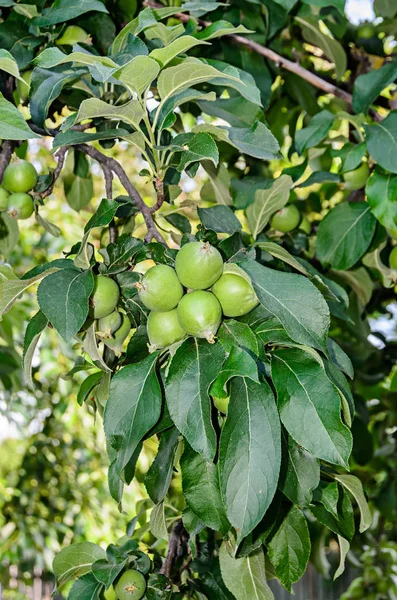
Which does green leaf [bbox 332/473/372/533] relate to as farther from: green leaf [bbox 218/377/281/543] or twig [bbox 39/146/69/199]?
twig [bbox 39/146/69/199]

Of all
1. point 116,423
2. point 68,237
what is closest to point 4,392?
point 68,237

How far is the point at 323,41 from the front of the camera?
1.28 meters

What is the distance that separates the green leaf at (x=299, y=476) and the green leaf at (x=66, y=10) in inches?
22.7

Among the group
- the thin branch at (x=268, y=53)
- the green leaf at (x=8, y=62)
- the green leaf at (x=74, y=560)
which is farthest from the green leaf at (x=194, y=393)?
the thin branch at (x=268, y=53)

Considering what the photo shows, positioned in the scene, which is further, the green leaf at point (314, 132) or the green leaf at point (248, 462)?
the green leaf at point (314, 132)

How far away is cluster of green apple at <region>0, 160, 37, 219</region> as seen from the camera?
2.84ft

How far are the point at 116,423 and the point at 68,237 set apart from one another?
2.17 meters

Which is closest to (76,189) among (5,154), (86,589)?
(5,154)

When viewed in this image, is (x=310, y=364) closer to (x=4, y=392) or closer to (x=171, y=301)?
(x=171, y=301)

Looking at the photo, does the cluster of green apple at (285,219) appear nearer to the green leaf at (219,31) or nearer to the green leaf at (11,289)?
the green leaf at (219,31)

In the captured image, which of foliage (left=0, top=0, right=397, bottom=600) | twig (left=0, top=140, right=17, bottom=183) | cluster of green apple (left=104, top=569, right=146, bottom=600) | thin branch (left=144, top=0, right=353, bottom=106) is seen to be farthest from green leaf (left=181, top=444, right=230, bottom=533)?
thin branch (left=144, top=0, right=353, bottom=106)

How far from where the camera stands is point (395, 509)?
190cm

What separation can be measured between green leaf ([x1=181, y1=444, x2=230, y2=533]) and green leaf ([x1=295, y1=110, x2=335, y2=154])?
612mm

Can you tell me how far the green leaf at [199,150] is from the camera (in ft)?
2.09
